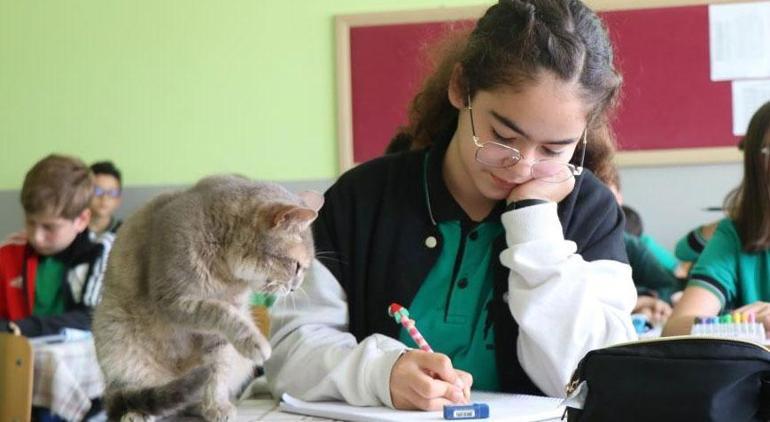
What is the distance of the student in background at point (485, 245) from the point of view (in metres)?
1.23

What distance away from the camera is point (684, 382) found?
2.78 ft

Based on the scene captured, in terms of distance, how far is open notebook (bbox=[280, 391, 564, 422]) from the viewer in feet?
3.50

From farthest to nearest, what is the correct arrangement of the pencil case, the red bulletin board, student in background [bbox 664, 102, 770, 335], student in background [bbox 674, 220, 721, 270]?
the red bulletin board
student in background [bbox 674, 220, 721, 270]
student in background [bbox 664, 102, 770, 335]
the pencil case

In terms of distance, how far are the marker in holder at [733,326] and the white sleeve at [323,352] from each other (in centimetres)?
70

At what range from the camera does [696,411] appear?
833mm

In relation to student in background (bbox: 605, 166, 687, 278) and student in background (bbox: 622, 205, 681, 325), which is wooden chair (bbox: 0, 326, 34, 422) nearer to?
student in background (bbox: 622, 205, 681, 325)

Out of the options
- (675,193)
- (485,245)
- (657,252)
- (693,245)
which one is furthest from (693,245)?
(485,245)

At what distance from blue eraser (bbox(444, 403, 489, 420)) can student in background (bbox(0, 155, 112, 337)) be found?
2.27 metres

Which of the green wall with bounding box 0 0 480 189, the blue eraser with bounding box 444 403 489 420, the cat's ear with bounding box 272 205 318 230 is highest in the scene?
the green wall with bounding box 0 0 480 189

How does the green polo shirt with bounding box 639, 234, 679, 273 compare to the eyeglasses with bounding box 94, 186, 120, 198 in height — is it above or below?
below

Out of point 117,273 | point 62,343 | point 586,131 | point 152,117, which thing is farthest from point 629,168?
point 117,273

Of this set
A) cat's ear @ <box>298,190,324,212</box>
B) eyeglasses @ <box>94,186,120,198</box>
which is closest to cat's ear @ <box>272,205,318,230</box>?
cat's ear @ <box>298,190,324,212</box>

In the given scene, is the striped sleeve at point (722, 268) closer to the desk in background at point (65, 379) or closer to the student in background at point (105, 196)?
the desk in background at point (65, 379)

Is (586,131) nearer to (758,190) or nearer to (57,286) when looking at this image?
(758,190)
